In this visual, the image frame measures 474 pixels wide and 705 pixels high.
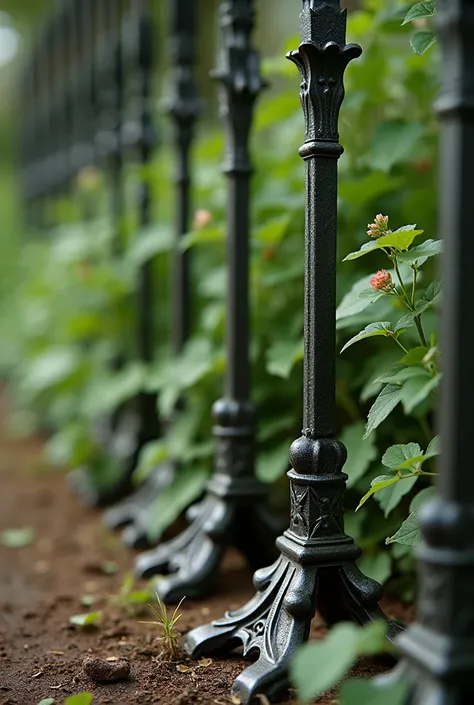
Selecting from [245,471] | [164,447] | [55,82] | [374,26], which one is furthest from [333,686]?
[55,82]

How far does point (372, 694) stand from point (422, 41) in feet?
3.59

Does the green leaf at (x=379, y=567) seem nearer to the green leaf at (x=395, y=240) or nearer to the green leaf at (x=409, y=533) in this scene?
the green leaf at (x=409, y=533)

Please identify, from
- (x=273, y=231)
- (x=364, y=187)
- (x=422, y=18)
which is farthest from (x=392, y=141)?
(x=422, y=18)

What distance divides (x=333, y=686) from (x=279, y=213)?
1.36 m

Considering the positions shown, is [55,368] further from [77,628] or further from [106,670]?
[106,670]

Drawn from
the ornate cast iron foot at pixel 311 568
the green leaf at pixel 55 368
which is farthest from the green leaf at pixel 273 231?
the green leaf at pixel 55 368

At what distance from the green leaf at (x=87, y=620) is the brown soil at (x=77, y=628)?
1 centimetres

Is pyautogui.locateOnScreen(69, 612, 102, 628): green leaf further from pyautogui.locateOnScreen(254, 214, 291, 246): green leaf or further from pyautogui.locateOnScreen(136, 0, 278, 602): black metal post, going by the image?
pyautogui.locateOnScreen(254, 214, 291, 246): green leaf

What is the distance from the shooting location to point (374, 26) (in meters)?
2.15

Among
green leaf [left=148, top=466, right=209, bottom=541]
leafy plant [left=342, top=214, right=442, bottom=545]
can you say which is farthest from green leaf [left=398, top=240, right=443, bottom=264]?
green leaf [left=148, top=466, right=209, bottom=541]

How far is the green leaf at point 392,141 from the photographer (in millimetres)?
1967

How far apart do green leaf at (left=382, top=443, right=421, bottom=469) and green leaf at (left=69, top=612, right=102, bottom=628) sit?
0.82 metres

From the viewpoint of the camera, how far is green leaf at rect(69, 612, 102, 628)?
72.9 inches

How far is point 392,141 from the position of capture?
2.01m
